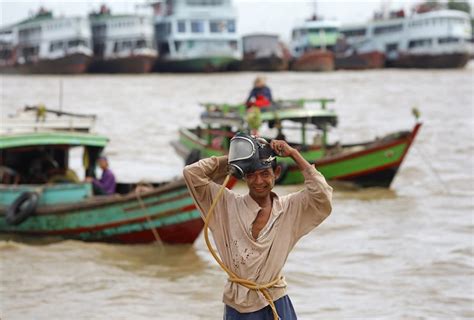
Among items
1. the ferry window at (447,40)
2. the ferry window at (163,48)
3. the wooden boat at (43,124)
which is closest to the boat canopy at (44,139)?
the wooden boat at (43,124)

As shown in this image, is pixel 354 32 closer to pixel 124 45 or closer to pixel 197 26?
pixel 197 26

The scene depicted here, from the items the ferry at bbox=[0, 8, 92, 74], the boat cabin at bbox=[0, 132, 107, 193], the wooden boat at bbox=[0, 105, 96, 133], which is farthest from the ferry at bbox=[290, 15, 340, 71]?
the boat cabin at bbox=[0, 132, 107, 193]

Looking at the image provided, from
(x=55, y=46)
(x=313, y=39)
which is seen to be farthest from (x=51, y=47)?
(x=313, y=39)

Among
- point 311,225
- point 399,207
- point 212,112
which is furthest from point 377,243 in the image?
point 311,225

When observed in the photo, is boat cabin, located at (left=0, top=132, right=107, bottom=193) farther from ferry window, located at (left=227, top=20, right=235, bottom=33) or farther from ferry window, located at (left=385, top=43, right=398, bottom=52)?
ferry window, located at (left=385, top=43, right=398, bottom=52)

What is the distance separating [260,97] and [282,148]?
10.4 meters

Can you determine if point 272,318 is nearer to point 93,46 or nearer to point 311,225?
point 311,225

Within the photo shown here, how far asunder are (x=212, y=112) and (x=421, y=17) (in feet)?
179

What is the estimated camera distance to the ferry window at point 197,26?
6278 centimetres

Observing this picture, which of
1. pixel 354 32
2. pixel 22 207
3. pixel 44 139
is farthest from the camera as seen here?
pixel 354 32

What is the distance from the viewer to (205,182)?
3777mm

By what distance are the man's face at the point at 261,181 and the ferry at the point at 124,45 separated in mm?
56700

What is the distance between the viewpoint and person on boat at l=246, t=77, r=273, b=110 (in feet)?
45.4

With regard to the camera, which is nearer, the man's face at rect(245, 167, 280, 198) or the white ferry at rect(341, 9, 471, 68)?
the man's face at rect(245, 167, 280, 198)
